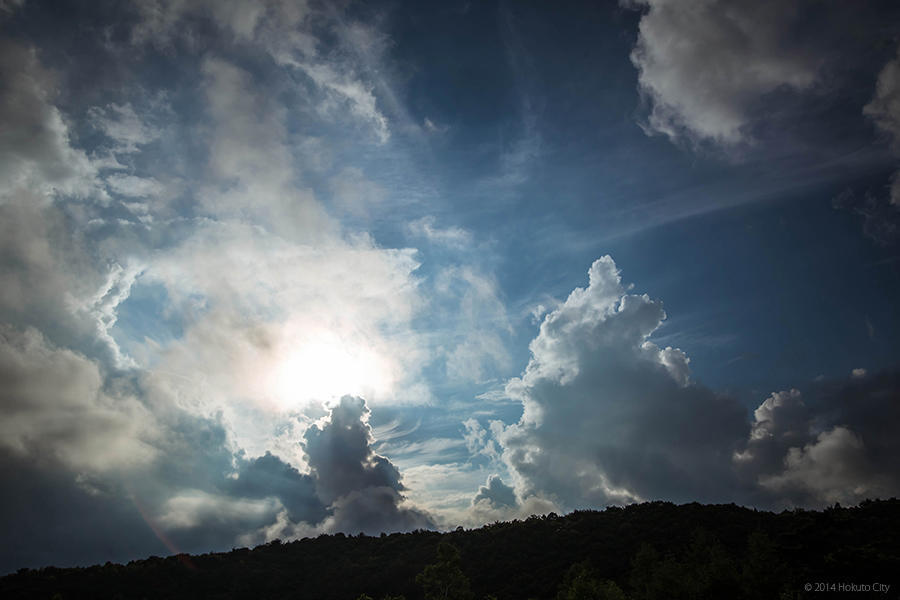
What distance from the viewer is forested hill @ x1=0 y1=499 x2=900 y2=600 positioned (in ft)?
166

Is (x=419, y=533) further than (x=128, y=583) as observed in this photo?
Yes

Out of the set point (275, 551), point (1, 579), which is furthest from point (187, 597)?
point (1, 579)

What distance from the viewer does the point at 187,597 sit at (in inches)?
3044

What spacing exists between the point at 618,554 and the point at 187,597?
2817 inches

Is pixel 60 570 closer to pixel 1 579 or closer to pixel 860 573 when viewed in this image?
pixel 1 579

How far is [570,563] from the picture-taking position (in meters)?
71.2
